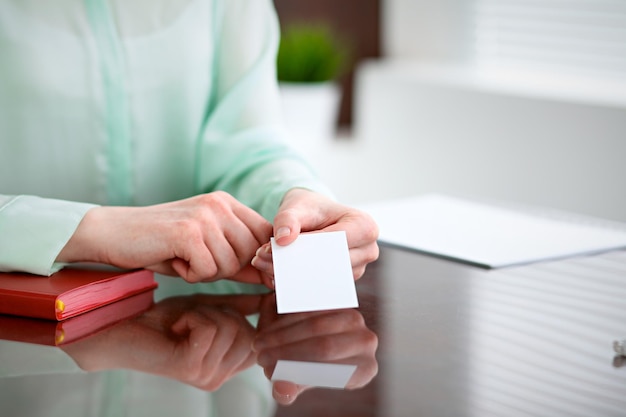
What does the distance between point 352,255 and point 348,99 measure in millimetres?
3202

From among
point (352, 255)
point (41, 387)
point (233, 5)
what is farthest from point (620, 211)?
point (41, 387)

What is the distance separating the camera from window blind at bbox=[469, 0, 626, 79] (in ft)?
9.82

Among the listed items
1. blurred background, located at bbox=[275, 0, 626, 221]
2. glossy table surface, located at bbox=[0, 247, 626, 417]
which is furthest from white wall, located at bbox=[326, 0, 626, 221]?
glossy table surface, located at bbox=[0, 247, 626, 417]

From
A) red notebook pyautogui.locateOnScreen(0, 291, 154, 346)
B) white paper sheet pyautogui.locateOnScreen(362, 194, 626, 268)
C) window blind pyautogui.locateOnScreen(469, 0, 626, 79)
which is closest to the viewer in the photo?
red notebook pyautogui.locateOnScreen(0, 291, 154, 346)

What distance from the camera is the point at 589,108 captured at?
2.78m

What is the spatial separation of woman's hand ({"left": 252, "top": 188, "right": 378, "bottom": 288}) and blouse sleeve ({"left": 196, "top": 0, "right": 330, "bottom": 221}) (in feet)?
0.62

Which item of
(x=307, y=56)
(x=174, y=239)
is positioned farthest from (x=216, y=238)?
(x=307, y=56)

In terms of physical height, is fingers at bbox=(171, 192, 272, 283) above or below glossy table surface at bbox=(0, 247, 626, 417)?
above

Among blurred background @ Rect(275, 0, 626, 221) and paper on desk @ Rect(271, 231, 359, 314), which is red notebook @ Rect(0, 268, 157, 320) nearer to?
paper on desk @ Rect(271, 231, 359, 314)

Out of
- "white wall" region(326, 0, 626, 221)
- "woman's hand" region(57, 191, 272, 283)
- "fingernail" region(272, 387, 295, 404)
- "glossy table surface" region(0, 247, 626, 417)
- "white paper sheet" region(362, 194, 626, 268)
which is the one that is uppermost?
"woman's hand" region(57, 191, 272, 283)

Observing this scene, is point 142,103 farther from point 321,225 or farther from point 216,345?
point 216,345

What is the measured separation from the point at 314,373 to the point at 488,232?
632 millimetres

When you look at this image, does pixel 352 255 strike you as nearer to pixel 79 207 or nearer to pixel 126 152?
pixel 79 207

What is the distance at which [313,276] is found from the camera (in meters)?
0.95
